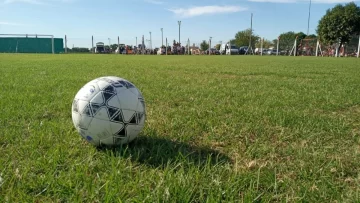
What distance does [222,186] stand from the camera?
1.64 meters

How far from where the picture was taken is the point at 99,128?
2.12 metres

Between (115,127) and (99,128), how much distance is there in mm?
110

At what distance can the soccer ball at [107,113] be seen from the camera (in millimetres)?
2115

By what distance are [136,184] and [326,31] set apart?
44741 millimetres

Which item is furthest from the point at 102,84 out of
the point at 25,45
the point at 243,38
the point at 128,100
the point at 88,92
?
the point at 243,38

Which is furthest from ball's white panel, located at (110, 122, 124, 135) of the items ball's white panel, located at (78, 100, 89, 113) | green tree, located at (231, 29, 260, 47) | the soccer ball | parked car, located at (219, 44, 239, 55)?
green tree, located at (231, 29, 260, 47)

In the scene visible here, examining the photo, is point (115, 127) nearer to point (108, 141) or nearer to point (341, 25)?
point (108, 141)

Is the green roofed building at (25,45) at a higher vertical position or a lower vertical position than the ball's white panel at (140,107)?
higher

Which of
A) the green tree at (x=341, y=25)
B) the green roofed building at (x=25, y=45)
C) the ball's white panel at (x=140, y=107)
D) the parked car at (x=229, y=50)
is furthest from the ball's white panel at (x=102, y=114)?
the parked car at (x=229, y=50)

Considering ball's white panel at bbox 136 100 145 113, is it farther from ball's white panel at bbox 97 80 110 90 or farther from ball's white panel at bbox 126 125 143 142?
ball's white panel at bbox 97 80 110 90

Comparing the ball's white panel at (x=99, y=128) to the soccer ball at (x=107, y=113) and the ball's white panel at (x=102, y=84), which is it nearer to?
the soccer ball at (x=107, y=113)

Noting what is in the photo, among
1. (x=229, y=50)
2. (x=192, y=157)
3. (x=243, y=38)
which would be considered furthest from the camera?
(x=243, y=38)

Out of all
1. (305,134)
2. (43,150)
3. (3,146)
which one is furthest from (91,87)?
(305,134)

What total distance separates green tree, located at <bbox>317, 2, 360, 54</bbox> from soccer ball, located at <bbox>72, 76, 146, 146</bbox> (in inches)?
1702
